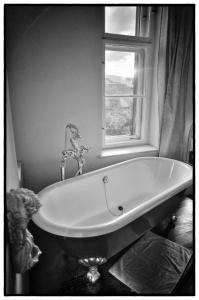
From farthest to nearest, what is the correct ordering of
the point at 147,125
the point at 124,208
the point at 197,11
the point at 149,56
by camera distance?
the point at 147,125, the point at 149,56, the point at 124,208, the point at 197,11

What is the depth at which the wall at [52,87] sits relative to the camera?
4.82 feet

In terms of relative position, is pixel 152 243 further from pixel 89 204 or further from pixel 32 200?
pixel 32 200

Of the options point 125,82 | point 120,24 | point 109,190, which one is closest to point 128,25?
point 120,24

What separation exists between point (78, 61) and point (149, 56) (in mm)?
847

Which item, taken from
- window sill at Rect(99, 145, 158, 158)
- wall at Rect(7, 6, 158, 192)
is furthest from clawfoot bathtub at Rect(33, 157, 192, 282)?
wall at Rect(7, 6, 158, 192)

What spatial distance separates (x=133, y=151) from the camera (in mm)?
2111

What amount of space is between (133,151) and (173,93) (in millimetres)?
730

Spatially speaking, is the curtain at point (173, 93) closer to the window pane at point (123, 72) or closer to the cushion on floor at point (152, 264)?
the window pane at point (123, 72)

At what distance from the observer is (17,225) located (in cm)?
60

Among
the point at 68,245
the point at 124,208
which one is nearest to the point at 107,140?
the point at 124,208

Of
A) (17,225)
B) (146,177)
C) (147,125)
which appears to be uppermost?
(147,125)

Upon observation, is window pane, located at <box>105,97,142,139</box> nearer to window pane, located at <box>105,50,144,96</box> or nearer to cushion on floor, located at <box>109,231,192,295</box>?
window pane, located at <box>105,50,144,96</box>

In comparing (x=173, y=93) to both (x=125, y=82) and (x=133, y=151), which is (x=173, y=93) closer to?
(x=125, y=82)

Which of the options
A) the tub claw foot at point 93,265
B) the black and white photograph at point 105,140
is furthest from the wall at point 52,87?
the tub claw foot at point 93,265
